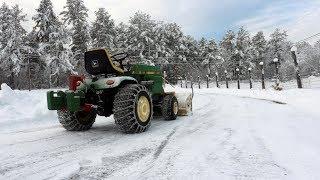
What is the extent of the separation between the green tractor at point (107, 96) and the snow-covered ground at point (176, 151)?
328 mm

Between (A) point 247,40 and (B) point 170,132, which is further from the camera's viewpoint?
(A) point 247,40

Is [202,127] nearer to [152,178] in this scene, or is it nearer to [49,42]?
[152,178]

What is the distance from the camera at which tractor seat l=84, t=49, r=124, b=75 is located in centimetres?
852

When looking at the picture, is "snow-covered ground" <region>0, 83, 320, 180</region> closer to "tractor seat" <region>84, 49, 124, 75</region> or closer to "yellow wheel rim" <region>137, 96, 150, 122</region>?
"yellow wheel rim" <region>137, 96, 150, 122</region>

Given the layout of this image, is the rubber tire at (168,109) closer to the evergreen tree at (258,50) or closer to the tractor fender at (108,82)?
the tractor fender at (108,82)

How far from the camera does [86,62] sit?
8.79 meters

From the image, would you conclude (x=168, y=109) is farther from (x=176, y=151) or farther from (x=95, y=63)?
(x=176, y=151)

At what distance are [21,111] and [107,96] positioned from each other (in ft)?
14.5

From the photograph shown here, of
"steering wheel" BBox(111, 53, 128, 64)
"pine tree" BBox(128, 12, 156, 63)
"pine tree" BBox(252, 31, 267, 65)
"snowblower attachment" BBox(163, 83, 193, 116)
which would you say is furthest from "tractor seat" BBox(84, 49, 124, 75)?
"pine tree" BBox(252, 31, 267, 65)

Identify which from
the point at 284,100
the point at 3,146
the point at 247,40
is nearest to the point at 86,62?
the point at 3,146

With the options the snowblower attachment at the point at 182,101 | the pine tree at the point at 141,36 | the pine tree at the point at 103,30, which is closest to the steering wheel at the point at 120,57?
the snowblower attachment at the point at 182,101

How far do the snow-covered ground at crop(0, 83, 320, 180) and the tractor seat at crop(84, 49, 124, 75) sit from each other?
1384mm

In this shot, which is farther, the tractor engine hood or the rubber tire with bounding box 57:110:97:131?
the rubber tire with bounding box 57:110:97:131

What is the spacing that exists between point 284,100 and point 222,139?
1110cm
